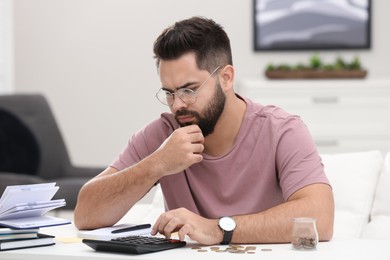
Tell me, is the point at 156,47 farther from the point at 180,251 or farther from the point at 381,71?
the point at 381,71

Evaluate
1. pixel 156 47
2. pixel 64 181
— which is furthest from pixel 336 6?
pixel 156 47

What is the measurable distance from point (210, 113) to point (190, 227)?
1.72 ft

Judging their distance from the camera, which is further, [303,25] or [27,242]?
[303,25]

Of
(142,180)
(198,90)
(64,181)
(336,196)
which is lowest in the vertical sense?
(64,181)

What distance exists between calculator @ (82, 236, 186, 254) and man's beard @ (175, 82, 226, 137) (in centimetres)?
50

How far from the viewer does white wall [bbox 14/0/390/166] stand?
6836 millimetres

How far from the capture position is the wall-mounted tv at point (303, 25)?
6.60 meters

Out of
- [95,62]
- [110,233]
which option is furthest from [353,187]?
[95,62]

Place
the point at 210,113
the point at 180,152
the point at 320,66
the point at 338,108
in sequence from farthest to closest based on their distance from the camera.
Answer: the point at 320,66 → the point at 338,108 → the point at 210,113 → the point at 180,152

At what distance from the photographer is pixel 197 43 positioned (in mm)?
2752

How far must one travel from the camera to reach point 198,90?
106 inches

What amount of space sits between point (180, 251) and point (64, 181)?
126 inches

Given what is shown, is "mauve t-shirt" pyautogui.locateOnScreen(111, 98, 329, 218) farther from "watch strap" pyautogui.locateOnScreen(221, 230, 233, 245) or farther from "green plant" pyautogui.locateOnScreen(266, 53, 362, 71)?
"green plant" pyautogui.locateOnScreen(266, 53, 362, 71)

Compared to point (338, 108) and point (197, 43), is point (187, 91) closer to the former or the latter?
point (197, 43)
